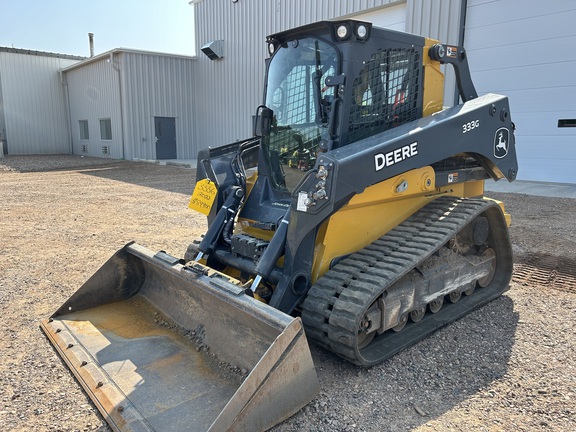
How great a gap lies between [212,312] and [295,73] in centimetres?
202

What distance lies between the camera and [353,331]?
9.21 feet

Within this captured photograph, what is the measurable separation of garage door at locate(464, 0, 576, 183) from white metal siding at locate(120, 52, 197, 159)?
13366 mm

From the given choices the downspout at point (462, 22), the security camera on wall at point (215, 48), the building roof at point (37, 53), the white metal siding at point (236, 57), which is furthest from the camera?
the building roof at point (37, 53)

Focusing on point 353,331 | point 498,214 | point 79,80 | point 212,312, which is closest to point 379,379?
point 353,331

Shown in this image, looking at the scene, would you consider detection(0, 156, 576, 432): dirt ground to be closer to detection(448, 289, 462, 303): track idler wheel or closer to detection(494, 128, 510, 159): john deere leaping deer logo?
detection(448, 289, 462, 303): track idler wheel

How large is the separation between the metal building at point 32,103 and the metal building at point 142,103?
12.5 feet

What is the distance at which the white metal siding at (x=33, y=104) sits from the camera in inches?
952

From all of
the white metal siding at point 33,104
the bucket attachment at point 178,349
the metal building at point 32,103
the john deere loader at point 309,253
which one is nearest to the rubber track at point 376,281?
the john deere loader at point 309,253

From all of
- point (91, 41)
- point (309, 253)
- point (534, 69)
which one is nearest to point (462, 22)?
point (534, 69)

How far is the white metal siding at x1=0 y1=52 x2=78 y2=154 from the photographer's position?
24188 mm

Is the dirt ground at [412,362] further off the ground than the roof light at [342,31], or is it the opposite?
the roof light at [342,31]

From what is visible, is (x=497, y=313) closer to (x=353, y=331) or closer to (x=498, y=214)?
(x=498, y=214)

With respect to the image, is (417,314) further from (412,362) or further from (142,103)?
(142,103)

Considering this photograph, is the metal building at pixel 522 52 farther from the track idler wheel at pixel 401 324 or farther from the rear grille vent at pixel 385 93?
the track idler wheel at pixel 401 324
